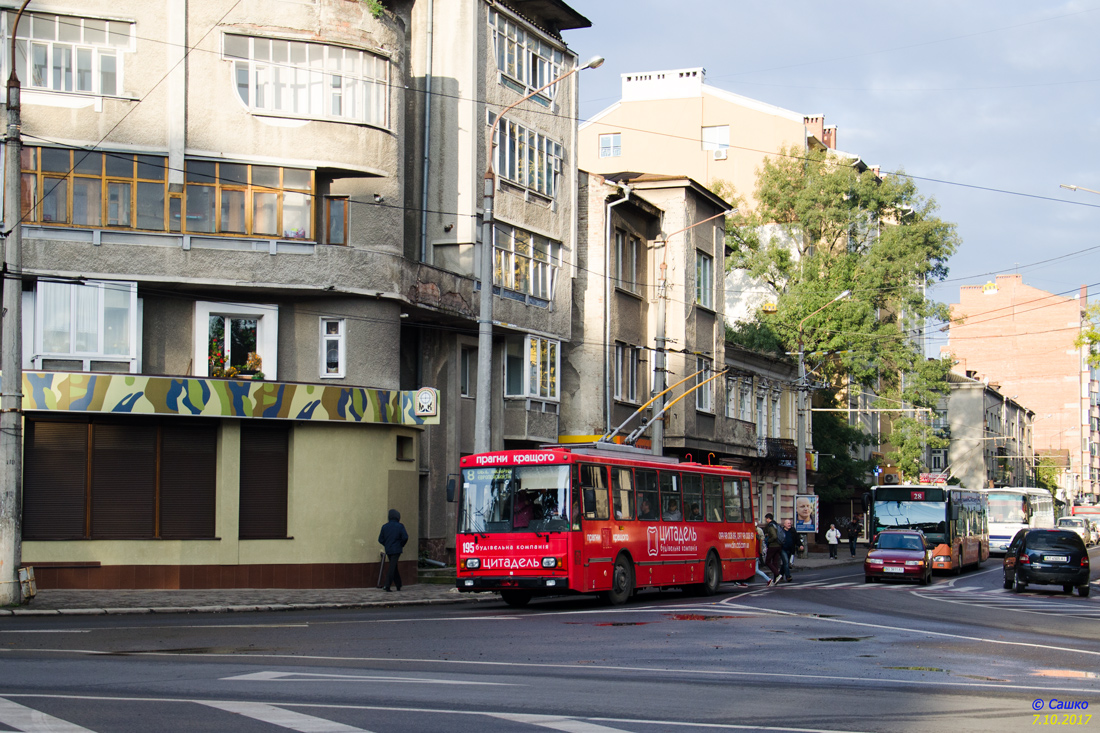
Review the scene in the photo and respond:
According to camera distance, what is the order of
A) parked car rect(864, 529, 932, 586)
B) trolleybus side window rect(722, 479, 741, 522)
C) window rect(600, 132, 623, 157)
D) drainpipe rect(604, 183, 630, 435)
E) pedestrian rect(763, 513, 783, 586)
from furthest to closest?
window rect(600, 132, 623, 157) → drainpipe rect(604, 183, 630, 435) → parked car rect(864, 529, 932, 586) → pedestrian rect(763, 513, 783, 586) → trolleybus side window rect(722, 479, 741, 522)

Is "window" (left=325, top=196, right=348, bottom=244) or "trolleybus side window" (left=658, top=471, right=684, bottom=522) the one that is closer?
"trolleybus side window" (left=658, top=471, right=684, bottom=522)

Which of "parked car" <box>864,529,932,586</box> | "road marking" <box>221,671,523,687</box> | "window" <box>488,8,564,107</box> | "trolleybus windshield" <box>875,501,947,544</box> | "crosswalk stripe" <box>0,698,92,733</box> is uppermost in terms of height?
"window" <box>488,8,564,107</box>

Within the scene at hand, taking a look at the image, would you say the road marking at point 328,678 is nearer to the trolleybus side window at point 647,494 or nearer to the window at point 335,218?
the trolleybus side window at point 647,494

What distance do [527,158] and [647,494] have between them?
1289 centimetres

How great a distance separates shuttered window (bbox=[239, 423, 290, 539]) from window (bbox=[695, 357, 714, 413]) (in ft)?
69.2

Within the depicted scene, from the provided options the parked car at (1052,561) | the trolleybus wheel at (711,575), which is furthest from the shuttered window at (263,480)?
the parked car at (1052,561)

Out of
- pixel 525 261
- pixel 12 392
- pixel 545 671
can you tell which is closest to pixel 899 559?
pixel 525 261

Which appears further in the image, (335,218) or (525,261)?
(525,261)

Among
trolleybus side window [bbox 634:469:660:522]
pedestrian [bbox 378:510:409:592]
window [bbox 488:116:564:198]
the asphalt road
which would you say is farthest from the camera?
window [bbox 488:116:564:198]

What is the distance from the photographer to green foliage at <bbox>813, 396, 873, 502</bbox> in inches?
2356

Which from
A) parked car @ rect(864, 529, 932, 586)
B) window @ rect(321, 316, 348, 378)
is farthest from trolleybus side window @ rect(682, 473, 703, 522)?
parked car @ rect(864, 529, 932, 586)

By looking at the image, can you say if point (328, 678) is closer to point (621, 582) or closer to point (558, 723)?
point (558, 723)

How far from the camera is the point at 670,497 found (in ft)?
84.5

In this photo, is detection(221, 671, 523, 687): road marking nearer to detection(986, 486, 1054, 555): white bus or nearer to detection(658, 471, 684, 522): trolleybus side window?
detection(658, 471, 684, 522): trolleybus side window
